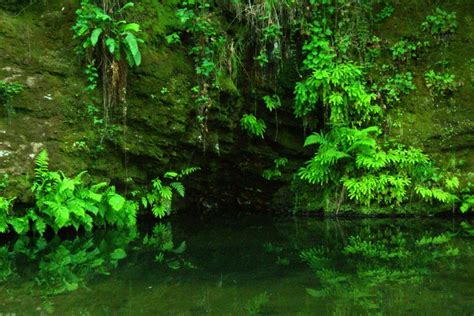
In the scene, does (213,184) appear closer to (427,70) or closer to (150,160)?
(150,160)

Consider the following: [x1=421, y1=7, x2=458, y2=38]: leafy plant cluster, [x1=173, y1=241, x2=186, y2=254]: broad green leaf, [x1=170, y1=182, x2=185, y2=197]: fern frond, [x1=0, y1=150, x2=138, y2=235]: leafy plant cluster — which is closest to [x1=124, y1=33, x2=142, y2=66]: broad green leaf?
[x1=0, y1=150, x2=138, y2=235]: leafy plant cluster

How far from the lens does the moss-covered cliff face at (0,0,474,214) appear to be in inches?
319

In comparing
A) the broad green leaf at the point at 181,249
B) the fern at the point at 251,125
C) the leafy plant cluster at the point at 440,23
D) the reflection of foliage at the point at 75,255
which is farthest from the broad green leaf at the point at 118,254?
the leafy plant cluster at the point at 440,23

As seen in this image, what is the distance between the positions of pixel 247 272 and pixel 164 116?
4.04m

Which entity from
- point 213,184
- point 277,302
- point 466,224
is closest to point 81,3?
point 213,184

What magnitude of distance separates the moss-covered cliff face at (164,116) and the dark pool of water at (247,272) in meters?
1.41

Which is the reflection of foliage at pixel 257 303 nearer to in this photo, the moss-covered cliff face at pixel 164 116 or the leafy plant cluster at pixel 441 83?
the moss-covered cliff face at pixel 164 116

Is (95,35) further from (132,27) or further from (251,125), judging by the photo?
(251,125)

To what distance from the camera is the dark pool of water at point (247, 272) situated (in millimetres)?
4547

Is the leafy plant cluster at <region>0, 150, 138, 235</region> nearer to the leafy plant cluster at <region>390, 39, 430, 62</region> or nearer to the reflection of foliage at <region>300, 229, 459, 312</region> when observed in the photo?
the reflection of foliage at <region>300, 229, 459, 312</region>

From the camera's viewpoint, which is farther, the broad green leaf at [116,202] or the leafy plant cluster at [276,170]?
the leafy plant cluster at [276,170]

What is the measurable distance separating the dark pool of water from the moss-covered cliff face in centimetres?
141

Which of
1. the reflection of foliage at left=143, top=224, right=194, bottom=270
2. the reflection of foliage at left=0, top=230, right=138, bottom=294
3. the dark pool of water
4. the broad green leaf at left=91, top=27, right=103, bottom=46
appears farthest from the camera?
the broad green leaf at left=91, top=27, right=103, bottom=46

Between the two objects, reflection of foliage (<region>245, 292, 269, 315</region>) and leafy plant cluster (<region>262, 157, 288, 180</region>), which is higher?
leafy plant cluster (<region>262, 157, 288, 180</region>)
